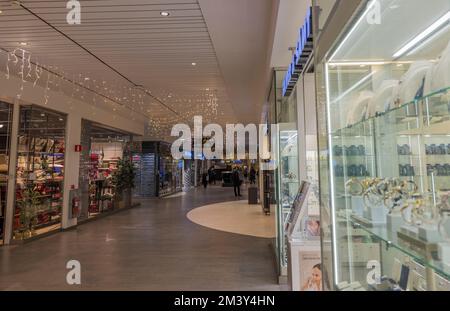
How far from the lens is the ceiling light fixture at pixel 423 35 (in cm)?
91

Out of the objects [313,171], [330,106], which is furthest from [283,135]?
[330,106]

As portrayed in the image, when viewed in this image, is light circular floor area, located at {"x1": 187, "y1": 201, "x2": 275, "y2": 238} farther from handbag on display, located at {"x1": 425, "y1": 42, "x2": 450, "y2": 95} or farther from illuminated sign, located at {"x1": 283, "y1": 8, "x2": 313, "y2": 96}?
handbag on display, located at {"x1": 425, "y1": 42, "x2": 450, "y2": 95}

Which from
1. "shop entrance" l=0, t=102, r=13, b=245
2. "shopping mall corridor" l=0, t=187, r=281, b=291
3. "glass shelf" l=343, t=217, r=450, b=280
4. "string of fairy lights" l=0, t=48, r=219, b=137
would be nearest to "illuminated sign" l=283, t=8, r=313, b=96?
"glass shelf" l=343, t=217, r=450, b=280

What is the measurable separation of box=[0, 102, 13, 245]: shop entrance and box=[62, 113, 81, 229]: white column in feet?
4.52

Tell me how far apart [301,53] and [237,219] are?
19.9 ft

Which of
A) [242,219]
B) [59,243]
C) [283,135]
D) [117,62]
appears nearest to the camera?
[283,135]

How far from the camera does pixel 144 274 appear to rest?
12.2 ft

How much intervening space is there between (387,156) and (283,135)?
264 cm

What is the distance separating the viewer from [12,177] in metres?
5.47

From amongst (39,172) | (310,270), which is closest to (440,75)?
(310,270)

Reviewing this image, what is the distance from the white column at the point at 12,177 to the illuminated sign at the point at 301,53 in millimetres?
5561

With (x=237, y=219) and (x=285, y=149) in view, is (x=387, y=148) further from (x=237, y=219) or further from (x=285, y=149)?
(x=237, y=219)

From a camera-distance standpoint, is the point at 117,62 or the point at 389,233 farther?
the point at 117,62
